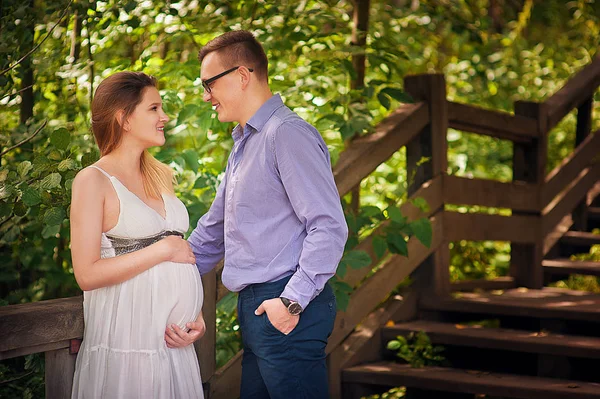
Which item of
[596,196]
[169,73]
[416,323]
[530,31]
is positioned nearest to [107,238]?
[169,73]

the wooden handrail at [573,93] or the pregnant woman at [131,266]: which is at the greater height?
the wooden handrail at [573,93]

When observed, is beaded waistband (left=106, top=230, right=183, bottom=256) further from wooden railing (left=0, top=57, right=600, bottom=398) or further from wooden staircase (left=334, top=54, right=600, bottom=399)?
wooden staircase (left=334, top=54, right=600, bottom=399)

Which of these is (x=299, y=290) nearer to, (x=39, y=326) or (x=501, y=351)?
(x=39, y=326)

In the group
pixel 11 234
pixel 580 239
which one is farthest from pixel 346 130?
pixel 580 239

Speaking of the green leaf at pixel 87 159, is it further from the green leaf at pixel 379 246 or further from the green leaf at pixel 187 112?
the green leaf at pixel 379 246

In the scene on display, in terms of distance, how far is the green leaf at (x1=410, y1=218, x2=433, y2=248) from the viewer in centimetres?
417

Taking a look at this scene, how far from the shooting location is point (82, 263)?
2518 mm

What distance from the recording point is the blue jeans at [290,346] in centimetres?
268

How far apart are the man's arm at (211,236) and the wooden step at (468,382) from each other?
1521 mm

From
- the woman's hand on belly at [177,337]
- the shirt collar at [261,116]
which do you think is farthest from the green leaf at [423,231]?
the woman's hand on belly at [177,337]

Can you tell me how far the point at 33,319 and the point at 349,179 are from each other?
7.00ft

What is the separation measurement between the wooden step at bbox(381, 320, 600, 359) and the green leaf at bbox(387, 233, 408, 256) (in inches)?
25.2

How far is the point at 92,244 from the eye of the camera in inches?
98.8

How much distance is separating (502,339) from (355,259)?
3.69ft
